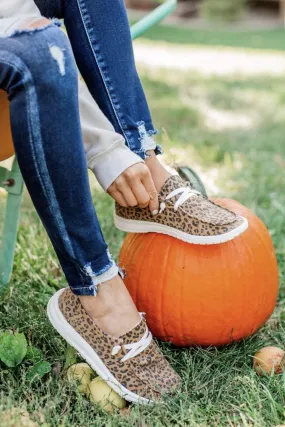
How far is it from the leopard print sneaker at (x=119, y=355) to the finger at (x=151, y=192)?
241 mm

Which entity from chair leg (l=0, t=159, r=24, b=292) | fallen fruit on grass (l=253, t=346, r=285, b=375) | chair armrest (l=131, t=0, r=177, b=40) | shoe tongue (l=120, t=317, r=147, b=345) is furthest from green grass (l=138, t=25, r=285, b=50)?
shoe tongue (l=120, t=317, r=147, b=345)

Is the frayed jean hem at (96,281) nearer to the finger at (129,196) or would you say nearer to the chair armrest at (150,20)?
the finger at (129,196)

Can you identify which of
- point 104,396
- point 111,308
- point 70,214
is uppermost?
point 70,214

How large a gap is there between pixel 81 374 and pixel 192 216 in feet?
1.26

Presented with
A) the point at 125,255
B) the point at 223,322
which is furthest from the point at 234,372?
the point at 125,255

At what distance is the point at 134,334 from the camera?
4.13ft

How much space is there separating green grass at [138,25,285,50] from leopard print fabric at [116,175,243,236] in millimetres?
5947

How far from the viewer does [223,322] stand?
4.68 ft

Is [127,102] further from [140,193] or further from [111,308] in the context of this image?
[111,308]

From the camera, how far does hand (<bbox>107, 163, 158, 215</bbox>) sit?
4.13 feet

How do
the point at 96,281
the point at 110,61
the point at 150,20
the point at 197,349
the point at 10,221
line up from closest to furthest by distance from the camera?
the point at 96,281 → the point at 110,61 → the point at 197,349 → the point at 10,221 → the point at 150,20

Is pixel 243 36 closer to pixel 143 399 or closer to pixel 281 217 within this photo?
pixel 281 217

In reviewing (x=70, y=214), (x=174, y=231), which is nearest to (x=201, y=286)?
(x=174, y=231)

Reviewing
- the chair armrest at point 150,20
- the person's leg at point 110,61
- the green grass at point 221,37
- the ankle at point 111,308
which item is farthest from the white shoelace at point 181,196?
the green grass at point 221,37
